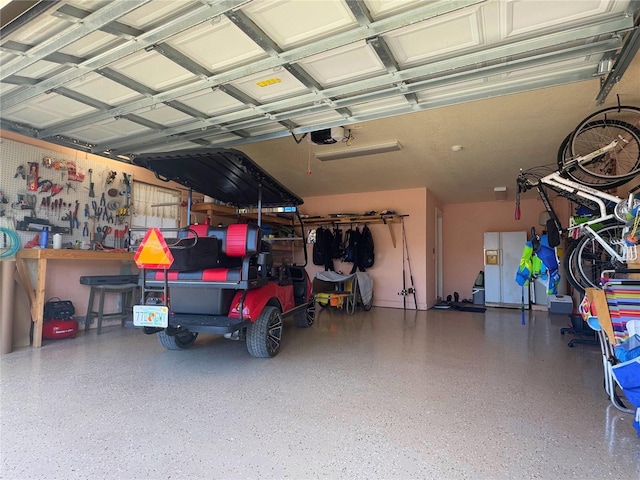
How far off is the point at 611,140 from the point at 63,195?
662 cm

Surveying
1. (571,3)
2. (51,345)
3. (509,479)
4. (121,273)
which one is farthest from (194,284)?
(571,3)

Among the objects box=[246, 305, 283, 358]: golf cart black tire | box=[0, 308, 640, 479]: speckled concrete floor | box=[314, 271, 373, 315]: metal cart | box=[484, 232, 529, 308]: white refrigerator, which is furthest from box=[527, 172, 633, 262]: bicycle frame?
box=[484, 232, 529, 308]: white refrigerator

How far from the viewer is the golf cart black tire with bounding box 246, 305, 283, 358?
123 inches

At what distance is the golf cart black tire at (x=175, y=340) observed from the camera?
11.0 ft

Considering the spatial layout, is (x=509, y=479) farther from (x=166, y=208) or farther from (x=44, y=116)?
(x=166, y=208)

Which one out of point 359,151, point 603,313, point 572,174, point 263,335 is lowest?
point 263,335

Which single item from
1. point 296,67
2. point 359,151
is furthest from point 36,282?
point 359,151

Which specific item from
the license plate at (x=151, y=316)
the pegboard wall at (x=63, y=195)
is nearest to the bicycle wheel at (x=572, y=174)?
the license plate at (x=151, y=316)

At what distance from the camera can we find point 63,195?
168 inches

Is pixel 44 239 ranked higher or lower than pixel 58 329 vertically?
higher

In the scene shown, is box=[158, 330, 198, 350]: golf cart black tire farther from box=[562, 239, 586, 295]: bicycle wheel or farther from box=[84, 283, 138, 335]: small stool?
box=[562, 239, 586, 295]: bicycle wheel

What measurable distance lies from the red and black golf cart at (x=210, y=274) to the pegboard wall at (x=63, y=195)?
6.48ft

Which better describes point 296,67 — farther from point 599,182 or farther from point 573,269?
point 573,269

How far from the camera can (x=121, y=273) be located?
4.96m
